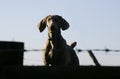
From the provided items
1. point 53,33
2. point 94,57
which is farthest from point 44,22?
point 94,57

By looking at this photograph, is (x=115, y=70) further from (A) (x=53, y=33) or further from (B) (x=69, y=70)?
(A) (x=53, y=33)

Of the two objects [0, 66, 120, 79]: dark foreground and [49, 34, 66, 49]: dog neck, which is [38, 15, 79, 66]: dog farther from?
[0, 66, 120, 79]: dark foreground

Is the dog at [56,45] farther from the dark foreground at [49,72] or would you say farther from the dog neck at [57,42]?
the dark foreground at [49,72]

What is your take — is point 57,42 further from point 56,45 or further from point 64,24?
point 64,24

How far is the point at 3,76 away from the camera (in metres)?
3.01

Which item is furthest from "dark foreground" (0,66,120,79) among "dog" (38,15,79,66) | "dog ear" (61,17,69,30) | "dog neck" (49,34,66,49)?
"dog ear" (61,17,69,30)

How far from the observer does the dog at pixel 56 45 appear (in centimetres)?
980

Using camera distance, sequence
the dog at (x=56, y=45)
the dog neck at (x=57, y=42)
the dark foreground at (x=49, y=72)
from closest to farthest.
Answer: the dark foreground at (x=49, y=72) < the dog at (x=56, y=45) < the dog neck at (x=57, y=42)

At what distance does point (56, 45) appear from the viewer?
10109mm

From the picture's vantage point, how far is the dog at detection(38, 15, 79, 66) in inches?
386

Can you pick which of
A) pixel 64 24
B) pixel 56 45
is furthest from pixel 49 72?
pixel 64 24

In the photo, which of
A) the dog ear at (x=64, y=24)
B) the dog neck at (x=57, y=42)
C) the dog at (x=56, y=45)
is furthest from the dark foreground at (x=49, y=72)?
the dog ear at (x=64, y=24)

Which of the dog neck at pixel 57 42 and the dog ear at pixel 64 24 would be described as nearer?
the dog neck at pixel 57 42

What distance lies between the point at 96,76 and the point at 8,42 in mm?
739
